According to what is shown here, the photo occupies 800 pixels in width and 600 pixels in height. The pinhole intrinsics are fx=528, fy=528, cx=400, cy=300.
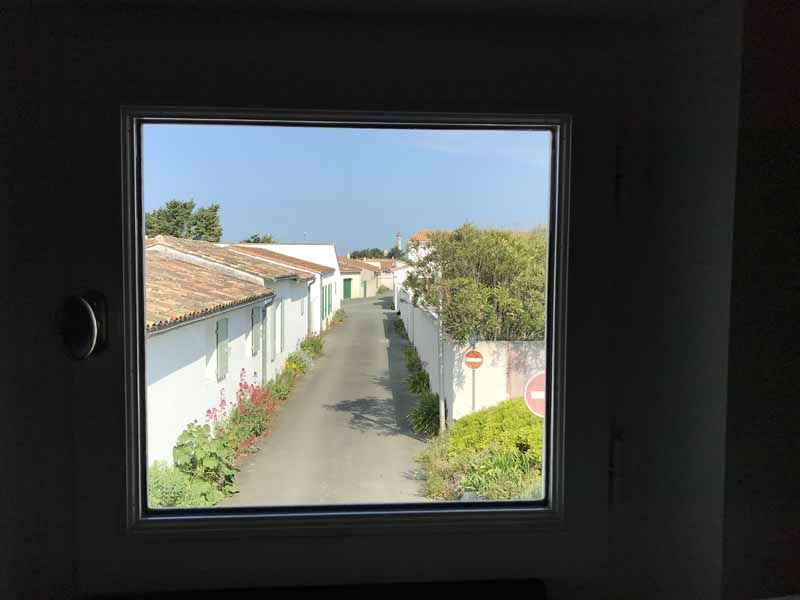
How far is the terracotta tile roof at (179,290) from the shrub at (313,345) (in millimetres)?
175

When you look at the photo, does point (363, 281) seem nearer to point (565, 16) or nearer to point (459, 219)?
point (459, 219)

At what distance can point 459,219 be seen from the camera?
890mm

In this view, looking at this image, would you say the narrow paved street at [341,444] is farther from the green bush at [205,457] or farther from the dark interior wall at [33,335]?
the dark interior wall at [33,335]

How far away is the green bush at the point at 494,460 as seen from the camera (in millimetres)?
889

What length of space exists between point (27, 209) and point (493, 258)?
0.71 m

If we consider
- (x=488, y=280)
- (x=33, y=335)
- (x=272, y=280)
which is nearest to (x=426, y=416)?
(x=488, y=280)

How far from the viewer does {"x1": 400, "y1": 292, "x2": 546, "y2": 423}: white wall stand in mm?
900

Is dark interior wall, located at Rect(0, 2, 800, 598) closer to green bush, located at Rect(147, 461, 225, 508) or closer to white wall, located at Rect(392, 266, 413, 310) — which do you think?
green bush, located at Rect(147, 461, 225, 508)

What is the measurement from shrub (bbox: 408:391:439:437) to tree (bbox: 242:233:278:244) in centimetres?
37

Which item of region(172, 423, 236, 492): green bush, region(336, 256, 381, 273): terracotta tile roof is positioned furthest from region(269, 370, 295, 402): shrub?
region(336, 256, 381, 273): terracotta tile roof

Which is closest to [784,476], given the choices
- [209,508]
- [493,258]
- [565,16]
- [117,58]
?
[493,258]

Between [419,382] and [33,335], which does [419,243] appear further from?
[33,335]

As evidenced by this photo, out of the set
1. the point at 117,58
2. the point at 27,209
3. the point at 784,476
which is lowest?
the point at 784,476

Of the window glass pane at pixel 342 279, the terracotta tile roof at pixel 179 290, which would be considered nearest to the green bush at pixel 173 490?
the window glass pane at pixel 342 279
